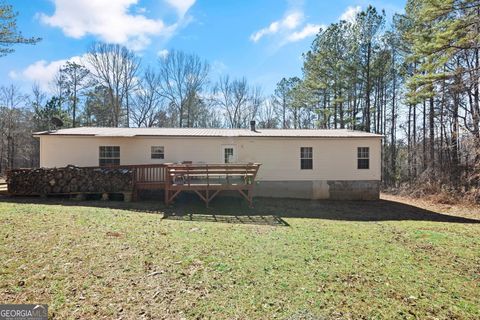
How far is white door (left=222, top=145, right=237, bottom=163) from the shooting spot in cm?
1262

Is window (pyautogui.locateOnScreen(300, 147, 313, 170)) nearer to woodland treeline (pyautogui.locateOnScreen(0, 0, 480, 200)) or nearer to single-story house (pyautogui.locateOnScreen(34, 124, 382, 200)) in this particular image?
single-story house (pyautogui.locateOnScreen(34, 124, 382, 200))

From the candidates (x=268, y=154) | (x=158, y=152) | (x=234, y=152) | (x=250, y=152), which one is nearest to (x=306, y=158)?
(x=268, y=154)

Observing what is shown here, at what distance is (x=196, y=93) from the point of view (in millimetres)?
29703

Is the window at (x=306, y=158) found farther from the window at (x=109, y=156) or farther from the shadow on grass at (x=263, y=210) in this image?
the window at (x=109, y=156)

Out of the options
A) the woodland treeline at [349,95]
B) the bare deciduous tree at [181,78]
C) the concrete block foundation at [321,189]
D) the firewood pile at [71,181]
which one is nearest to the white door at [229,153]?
the concrete block foundation at [321,189]

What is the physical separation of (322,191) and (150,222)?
9.19 metres

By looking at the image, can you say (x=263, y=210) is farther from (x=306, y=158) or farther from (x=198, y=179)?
(x=306, y=158)

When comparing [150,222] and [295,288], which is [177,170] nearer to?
[150,222]

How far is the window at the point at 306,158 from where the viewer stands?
42.4 ft

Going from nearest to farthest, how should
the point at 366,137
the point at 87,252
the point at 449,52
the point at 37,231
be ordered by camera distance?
the point at 87,252, the point at 37,231, the point at 449,52, the point at 366,137

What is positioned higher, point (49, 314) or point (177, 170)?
point (177, 170)

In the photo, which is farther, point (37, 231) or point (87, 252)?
point (37, 231)

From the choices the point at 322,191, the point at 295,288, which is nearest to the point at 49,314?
the point at 295,288

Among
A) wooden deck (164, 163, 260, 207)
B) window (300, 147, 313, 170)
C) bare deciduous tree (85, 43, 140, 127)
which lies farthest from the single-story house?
bare deciduous tree (85, 43, 140, 127)
